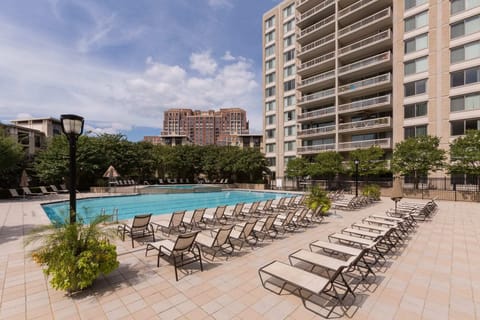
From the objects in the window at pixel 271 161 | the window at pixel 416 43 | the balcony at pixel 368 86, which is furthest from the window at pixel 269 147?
the window at pixel 416 43

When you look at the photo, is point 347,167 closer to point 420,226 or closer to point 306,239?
point 420,226

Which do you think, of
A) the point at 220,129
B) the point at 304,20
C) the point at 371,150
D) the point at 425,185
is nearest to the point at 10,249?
the point at 371,150

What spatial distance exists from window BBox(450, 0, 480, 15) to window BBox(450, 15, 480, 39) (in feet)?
4.07

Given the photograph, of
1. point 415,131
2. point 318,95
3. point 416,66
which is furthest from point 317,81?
point 415,131

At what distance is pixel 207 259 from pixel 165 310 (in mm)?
2423

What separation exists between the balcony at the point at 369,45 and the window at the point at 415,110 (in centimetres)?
854

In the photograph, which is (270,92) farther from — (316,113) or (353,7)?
(353,7)

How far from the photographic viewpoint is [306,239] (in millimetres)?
8383

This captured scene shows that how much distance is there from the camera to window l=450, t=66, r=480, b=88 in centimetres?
2158

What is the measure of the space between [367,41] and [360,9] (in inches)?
168

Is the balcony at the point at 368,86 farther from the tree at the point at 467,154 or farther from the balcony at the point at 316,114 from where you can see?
the tree at the point at 467,154

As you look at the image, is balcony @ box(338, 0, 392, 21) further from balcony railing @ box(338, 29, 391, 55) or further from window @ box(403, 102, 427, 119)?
window @ box(403, 102, 427, 119)

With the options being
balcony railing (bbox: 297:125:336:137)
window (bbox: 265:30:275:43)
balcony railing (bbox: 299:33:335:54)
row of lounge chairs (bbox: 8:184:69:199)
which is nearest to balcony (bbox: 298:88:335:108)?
balcony railing (bbox: 297:125:336:137)

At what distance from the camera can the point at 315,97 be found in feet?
111
